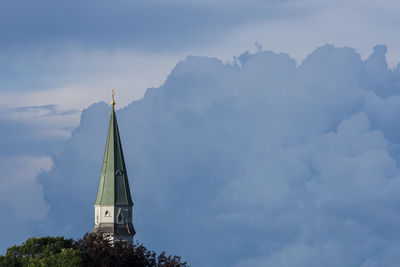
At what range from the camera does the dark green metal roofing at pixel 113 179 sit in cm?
13638

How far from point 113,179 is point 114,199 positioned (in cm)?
189

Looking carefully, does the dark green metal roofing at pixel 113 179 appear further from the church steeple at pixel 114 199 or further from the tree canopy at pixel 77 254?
the tree canopy at pixel 77 254

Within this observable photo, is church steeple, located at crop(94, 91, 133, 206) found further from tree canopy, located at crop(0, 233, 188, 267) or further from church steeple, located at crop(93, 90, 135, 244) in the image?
tree canopy, located at crop(0, 233, 188, 267)

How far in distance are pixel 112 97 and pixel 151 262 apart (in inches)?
816

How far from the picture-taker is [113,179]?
136625mm

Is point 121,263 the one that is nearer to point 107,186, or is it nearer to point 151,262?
point 151,262

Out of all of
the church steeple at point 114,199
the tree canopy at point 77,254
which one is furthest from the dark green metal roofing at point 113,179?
the tree canopy at point 77,254

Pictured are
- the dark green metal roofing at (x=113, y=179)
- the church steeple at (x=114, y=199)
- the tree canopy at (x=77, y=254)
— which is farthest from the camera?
the dark green metal roofing at (x=113, y=179)

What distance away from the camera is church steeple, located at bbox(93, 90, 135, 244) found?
135375mm

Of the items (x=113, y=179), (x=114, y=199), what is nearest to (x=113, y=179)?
(x=113, y=179)

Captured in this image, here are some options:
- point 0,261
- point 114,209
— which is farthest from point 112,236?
point 0,261

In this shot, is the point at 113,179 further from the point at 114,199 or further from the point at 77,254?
the point at 77,254

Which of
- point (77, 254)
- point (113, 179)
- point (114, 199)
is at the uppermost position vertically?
point (113, 179)

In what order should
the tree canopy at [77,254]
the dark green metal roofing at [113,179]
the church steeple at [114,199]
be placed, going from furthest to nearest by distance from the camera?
the dark green metal roofing at [113,179] < the church steeple at [114,199] < the tree canopy at [77,254]
